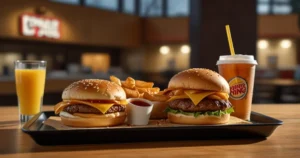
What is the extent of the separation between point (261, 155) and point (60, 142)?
1.84 feet

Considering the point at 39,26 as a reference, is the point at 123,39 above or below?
below

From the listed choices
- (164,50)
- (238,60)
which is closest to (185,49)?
(164,50)

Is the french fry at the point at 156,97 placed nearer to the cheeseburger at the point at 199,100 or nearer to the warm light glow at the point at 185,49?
the cheeseburger at the point at 199,100

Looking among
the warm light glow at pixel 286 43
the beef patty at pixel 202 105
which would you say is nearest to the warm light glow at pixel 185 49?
the warm light glow at pixel 286 43

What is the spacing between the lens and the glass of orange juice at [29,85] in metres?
1.72

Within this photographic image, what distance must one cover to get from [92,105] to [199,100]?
0.37 metres

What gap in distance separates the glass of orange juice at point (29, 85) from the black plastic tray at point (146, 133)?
1.71 ft

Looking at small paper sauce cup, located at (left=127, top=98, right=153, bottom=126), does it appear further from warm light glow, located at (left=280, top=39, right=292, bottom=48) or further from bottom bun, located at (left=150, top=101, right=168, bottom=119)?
warm light glow, located at (left=280, top=39, right=292, bottom=48)

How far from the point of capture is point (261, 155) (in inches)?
36.7

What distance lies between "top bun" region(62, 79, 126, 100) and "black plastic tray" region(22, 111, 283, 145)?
173 mm

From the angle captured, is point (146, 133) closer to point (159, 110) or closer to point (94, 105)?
point (94, 105)

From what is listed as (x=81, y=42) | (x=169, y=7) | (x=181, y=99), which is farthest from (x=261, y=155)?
(x=169, y=7)

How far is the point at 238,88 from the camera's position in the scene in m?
1.48

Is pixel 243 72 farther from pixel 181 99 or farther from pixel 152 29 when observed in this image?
pixel 152 29
